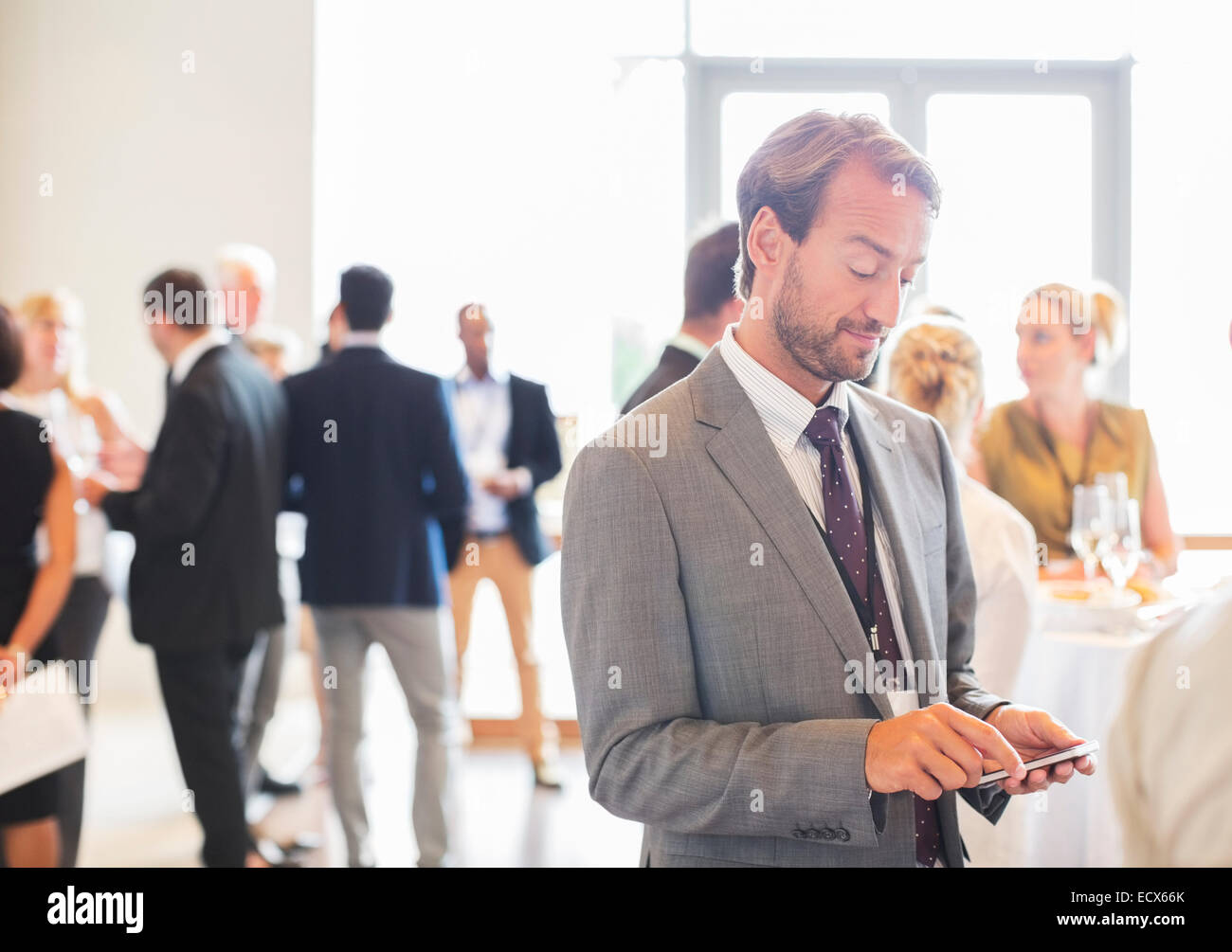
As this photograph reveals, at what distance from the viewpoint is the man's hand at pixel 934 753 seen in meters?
0.97

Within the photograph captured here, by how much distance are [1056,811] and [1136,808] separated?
132 centimetres

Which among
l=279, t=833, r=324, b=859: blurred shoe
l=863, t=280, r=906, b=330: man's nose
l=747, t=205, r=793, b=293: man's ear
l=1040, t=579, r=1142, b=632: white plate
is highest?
l=747, t=205, r=793, b=293: man's ear

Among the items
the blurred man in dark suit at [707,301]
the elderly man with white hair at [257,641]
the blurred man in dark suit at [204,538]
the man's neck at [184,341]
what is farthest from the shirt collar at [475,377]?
the blurred man in dark suit at [707,301]

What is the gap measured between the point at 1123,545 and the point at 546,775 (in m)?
2.37

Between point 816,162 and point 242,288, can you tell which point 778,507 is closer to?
point 816,162

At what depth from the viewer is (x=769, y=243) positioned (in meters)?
1.22

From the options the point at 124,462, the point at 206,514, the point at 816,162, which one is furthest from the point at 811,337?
the point at 124,462

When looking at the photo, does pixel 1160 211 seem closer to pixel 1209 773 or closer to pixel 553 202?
pixel 553 202

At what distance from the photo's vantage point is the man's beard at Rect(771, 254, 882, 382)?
1183 millimetres

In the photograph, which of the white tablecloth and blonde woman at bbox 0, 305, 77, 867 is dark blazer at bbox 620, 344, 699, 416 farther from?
blonde woman at bbox 0, 305, 77, 867

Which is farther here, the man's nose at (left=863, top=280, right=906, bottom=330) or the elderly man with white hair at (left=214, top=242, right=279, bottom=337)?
the elderly man with white hair at (left=214, top=242, right=279, bottom=337)

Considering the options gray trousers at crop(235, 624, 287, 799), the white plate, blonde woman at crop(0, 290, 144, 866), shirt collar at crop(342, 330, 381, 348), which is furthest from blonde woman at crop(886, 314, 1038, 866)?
gray trousers at crop(235, 624, 287, 799)

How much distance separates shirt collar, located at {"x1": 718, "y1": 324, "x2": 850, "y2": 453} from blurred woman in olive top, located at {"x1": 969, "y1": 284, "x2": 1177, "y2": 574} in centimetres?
209

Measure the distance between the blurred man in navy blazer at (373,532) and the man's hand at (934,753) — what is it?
2.12 meters
